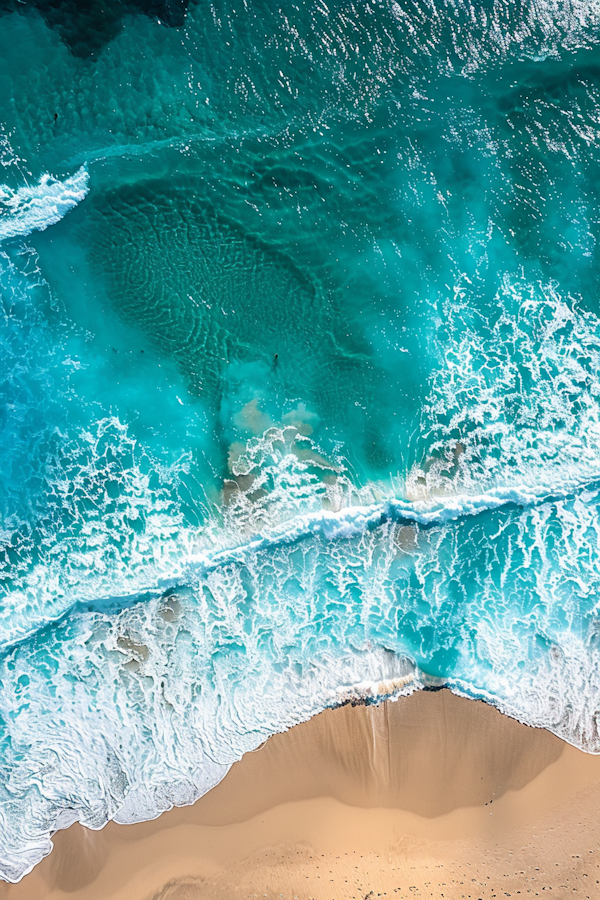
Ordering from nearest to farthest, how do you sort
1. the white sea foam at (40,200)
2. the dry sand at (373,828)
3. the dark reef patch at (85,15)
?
the dry sand at (373,828) < the dark reef patch at (85,15) < the white sea foam at (40,200)

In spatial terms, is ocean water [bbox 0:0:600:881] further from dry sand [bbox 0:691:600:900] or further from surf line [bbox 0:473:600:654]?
dry sand [bbox 0:691:600:900]

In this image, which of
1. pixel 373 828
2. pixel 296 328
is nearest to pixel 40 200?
pixel 296 328

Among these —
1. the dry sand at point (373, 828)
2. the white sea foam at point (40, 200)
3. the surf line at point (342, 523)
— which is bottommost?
the dry sand at point (373, 828)

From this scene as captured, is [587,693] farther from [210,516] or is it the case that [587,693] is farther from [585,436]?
[210,516]

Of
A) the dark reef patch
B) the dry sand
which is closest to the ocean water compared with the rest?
the dark reef patch

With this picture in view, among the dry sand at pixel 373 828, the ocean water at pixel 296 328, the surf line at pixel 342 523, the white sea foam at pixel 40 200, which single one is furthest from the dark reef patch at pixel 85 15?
the dry sand at pixel 373 828

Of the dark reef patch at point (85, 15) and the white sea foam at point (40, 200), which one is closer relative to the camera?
the dark reef patch at point (85, 15)

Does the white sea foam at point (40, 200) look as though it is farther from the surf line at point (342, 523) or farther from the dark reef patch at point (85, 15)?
the surf line at point (342, 523)
